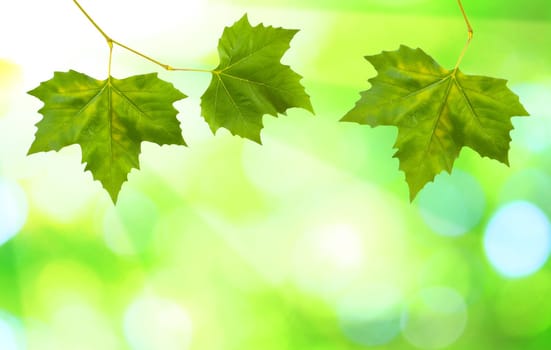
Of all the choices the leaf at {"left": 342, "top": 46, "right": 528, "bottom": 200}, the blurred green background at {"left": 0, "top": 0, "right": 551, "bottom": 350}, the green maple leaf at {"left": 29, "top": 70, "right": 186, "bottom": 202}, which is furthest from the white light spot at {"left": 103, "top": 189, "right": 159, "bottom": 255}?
the leaf at {"left": 342, "top": 46, "right": 528, "bottom": 200}

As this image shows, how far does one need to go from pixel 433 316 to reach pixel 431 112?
2.25 metres

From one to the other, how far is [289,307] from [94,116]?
2.17 m

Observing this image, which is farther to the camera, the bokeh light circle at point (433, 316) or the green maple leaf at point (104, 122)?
the bokeh light circle at point (433, 316)

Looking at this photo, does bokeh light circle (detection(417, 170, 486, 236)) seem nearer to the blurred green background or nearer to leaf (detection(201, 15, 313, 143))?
the blurred green background

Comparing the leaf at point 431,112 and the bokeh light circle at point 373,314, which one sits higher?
the bokeh light circle at point 373,314

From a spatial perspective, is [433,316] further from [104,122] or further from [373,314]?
[104,122]

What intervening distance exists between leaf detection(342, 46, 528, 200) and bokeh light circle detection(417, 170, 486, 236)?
1971mm

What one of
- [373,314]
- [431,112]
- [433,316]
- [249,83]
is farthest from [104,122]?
[433,316]

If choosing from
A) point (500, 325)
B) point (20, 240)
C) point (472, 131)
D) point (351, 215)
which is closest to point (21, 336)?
point (20, 240)

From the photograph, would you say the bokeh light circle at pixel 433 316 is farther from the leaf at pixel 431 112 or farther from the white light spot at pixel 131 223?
the leaf at pixel 431 112

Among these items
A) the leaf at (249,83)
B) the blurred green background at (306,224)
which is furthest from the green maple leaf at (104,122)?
the blurred green background at (306,224)

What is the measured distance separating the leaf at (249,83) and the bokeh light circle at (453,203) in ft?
6.62

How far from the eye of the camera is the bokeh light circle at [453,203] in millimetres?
2576

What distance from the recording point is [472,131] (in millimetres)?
621
